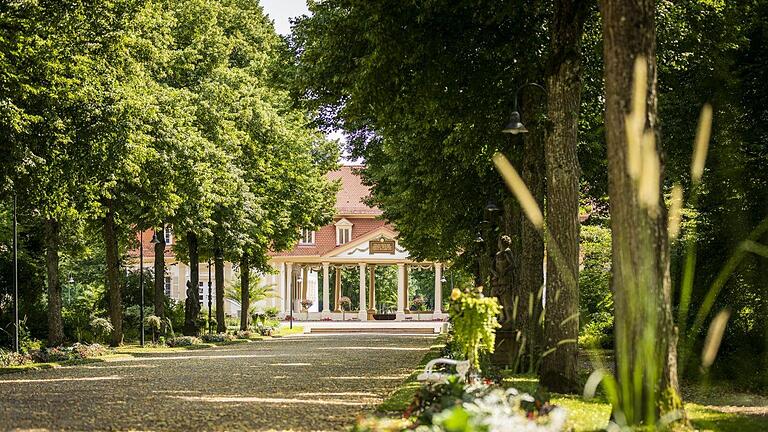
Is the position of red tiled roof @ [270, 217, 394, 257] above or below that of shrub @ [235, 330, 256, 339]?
above

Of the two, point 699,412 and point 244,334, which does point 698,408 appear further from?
point 244,334

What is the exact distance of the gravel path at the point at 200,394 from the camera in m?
10.6

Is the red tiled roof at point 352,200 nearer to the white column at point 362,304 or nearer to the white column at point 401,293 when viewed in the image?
the white column at point 362,304

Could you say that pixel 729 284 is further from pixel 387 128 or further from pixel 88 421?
pixel 88 421

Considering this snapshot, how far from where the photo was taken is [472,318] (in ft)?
34.5

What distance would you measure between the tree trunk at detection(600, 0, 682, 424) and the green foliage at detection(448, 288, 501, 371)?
2161mm

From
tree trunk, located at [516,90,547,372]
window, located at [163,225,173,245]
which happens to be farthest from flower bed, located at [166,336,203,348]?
tree trunk, located at [516,90,547,372]

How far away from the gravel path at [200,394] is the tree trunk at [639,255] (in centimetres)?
316

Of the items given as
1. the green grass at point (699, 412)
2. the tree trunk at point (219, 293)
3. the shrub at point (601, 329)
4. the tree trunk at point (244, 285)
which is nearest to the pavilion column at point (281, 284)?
the tree trunk at point (244, 285)

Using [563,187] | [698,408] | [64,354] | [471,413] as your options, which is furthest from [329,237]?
[471,413]

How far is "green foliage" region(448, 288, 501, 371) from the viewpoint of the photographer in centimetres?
1047

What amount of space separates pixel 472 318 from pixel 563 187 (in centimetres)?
346

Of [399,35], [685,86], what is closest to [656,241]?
[399,35]

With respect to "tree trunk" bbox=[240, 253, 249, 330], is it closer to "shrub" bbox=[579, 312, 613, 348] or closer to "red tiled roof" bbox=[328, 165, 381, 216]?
"shrub" bbox=[579, 312, 613, 348]
